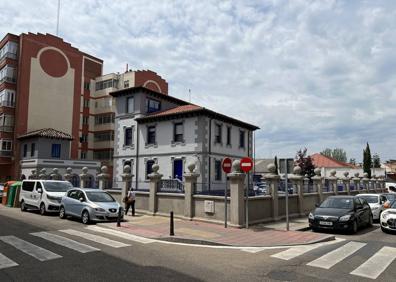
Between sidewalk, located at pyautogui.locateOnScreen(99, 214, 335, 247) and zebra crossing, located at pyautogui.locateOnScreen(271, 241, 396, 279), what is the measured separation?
1013 mm

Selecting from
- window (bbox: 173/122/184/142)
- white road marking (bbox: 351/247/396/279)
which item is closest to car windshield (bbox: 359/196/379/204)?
white road marking (bbox: 351/247/396/279)

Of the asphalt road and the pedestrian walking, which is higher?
the pedestrian walking

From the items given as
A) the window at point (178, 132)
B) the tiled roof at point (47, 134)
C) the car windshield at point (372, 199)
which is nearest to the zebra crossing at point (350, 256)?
the car windshield at point (372, 199)

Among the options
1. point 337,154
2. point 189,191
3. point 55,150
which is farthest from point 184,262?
point 337,154

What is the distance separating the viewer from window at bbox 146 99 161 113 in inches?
1359

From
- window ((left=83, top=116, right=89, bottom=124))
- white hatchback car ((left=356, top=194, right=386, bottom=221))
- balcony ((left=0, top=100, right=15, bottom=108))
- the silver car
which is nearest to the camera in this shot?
the silver car

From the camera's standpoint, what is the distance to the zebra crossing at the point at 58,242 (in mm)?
8375

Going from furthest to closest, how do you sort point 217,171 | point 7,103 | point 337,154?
point 337,154, point 7,103, point 217,171

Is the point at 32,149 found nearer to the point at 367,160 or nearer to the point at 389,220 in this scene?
the point at 389,220

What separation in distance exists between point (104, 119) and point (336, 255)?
50090mm

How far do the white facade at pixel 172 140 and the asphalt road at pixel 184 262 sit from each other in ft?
57.0

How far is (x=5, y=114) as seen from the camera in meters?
44.3

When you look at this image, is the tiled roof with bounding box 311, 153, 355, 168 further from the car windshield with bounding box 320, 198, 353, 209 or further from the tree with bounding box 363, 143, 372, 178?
the car windshield with bounding box 320, 198, 353, 209

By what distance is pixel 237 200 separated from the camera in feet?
47.2
